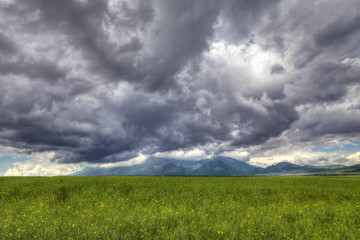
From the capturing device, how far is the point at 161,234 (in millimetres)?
11641

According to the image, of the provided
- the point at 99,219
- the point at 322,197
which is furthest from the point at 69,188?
the point at 322,197

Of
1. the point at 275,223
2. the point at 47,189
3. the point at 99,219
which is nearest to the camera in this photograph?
the point at 275,223

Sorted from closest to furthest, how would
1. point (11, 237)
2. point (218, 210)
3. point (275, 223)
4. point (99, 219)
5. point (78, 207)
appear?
point (11, 237), point (275, 223), point (99, 219), point (218, 210), point (78, 207)

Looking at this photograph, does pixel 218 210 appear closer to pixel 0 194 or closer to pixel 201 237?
pixel 201 237

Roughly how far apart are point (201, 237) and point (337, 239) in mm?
8204

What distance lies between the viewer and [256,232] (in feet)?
40.3

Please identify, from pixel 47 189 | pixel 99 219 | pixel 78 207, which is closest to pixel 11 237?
pixel 99 219

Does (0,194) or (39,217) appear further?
(0,194)

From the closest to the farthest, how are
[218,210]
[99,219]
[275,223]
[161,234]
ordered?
[161,234] → [275,223] → [99,219] → [218,210]

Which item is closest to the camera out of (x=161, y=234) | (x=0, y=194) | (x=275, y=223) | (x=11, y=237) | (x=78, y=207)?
(x=11, y=237)

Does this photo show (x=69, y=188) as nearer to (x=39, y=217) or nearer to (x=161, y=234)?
(x=39, y=217)

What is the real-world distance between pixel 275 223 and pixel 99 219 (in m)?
13.1

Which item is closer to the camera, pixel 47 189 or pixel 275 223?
pixel 275 223

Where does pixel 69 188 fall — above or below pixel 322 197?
above
